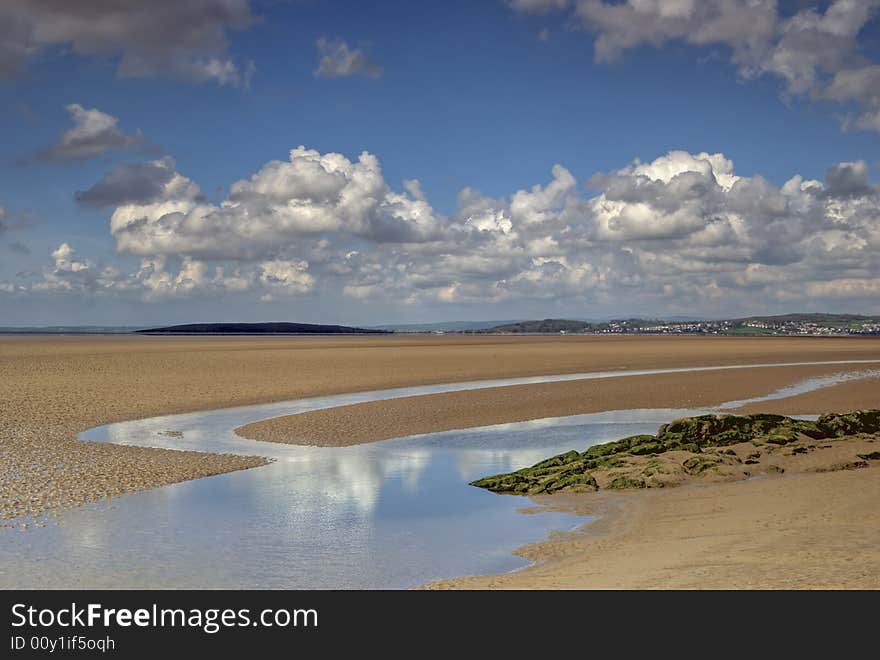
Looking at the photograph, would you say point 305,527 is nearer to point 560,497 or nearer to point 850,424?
point 560,497

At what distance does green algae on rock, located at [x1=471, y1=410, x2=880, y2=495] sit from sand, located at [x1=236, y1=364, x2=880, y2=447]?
8.51 m

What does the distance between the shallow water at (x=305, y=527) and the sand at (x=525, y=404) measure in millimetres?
3299

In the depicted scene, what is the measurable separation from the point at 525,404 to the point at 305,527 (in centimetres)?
2259

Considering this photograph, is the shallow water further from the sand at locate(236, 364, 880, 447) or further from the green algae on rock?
the sand at locate(236, 364, 880, 447)

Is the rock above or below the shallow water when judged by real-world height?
above

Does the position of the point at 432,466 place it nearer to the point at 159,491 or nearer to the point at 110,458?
the point at 159,491

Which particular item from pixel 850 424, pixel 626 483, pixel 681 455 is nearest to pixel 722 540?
pixel 626 483

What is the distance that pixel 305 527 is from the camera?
48.6ft

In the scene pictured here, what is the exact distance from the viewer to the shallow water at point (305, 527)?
12.0m

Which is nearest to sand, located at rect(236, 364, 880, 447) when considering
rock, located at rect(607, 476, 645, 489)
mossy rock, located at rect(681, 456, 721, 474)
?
rock, located at rect(607, 476, 645, 489)

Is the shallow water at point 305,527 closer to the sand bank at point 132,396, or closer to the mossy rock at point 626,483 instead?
the sand bank at point 132,396

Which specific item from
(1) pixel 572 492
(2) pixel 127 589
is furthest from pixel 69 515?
(1) pixel 572 492

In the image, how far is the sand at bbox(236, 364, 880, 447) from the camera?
93.0ft
